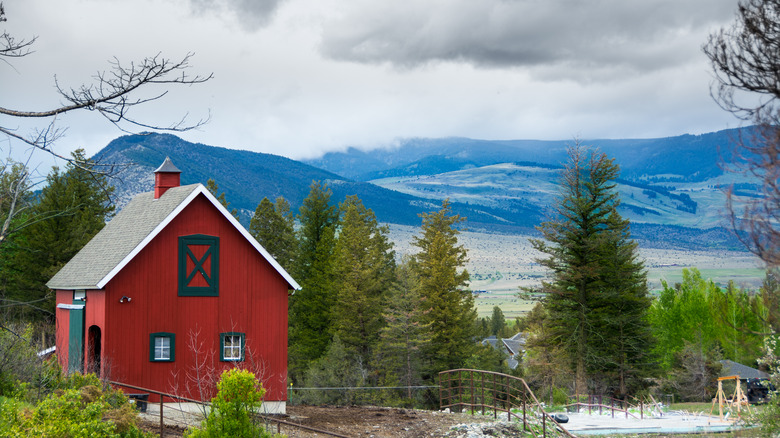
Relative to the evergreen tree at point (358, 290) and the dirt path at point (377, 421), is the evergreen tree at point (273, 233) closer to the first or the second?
the evergreen tree at point (358, 290)

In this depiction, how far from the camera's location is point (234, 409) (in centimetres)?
1362

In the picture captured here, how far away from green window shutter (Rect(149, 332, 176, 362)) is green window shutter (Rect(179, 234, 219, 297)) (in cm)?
139

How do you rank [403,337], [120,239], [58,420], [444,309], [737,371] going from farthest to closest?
[737,371]
[444,309]
[403,337]
[120,239]
[58,420]

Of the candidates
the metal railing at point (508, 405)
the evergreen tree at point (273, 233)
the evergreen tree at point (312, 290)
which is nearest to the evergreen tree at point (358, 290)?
the evergreen tree at point (312, 290)

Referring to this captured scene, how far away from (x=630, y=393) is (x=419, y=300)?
50.8 feet

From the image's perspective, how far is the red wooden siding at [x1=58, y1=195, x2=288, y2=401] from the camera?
23047 millimetres

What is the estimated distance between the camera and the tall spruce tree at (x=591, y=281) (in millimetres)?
41688

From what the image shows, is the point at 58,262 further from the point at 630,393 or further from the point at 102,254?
the point at 630,393

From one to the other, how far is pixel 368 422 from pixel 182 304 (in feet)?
23.4

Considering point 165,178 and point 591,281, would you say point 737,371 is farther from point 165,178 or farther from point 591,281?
point 165,178

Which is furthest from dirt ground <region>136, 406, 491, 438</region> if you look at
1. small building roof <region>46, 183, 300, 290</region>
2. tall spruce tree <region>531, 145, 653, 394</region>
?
tall spruce tree <region>531, 145, 653, 394</region>

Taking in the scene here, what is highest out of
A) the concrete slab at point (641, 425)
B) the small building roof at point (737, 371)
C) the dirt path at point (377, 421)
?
the dirt path at point (377, 421)

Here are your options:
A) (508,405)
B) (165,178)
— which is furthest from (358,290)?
(165,178)

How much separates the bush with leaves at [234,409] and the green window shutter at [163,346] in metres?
10.0
